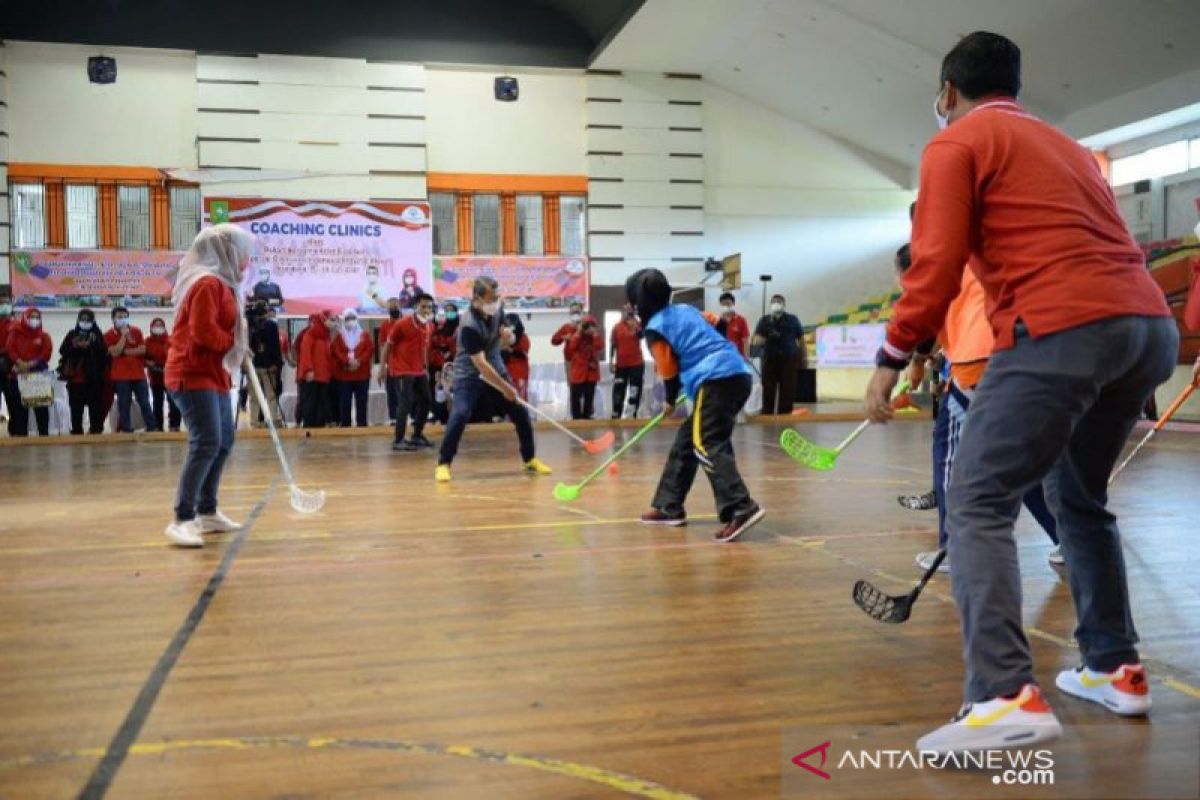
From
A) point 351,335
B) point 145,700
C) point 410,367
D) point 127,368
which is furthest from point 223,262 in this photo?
point 127,368

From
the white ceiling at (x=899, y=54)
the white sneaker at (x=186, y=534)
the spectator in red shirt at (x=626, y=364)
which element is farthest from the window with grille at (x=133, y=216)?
the white sneaker at (x=186, y=534)

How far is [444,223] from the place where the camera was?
21359 millimetres

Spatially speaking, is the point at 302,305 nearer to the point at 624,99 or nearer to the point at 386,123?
the point at 386,123

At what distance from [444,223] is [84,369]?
8866mm

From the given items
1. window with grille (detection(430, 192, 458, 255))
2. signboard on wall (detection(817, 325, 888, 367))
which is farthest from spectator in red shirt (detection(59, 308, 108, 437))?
signboard on wall (detection(817, 325, 888, 367))

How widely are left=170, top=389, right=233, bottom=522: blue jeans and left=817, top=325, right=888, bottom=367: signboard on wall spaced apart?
1600cm

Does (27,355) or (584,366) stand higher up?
(27,355)

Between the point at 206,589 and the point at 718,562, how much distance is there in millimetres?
2143

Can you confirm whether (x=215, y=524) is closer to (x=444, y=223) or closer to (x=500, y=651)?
(x=500, y=651)

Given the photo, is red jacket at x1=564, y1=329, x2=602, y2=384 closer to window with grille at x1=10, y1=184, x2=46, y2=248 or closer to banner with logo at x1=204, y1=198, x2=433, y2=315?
banner with logo at x1=204, y1=198, x2=433, y2=315

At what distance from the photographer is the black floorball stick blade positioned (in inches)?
124

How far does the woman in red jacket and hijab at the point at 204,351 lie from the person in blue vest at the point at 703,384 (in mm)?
2028

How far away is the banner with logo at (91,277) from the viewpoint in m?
19.3

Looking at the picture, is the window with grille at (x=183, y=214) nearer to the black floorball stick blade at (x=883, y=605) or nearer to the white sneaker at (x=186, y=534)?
the white sneaker at (x=186, y=534)
